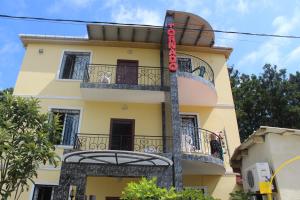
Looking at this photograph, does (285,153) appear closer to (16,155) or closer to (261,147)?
(261,147)

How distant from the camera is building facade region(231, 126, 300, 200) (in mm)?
6852

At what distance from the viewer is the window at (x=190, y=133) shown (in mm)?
10023

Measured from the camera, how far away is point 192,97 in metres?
11.2

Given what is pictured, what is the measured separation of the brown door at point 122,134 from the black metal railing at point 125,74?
1.81m

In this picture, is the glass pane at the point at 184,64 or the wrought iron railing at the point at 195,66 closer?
the wrought iron railing at the point at 195,66

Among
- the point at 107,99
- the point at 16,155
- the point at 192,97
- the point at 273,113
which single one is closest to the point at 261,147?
the point at 192,97

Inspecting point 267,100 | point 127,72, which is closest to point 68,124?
point 127,72

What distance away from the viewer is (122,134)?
1048 cm

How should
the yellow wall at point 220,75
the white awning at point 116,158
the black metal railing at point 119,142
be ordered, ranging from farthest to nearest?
the yellow wall at point 220,75
the black metal railing at point 119,142
the white awning at point 116,158

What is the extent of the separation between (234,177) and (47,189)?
6671 mm

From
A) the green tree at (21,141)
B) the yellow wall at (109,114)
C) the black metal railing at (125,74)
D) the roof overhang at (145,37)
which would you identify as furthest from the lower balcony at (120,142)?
the roof overhang at (145,37)

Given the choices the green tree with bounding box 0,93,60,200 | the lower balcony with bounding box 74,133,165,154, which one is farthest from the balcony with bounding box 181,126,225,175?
the green tree with bounding box 0,93,60,200

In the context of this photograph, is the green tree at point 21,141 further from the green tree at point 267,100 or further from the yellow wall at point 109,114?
the green tree at point 267,100

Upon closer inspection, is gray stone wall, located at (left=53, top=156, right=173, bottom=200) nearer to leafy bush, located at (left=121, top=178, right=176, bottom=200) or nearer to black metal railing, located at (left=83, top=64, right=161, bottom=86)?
leafy bush, located at (left=121, top=178, right=176, bottom=200)
